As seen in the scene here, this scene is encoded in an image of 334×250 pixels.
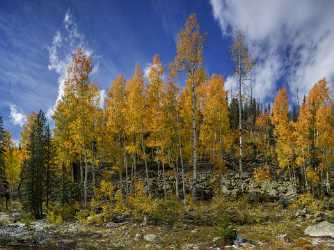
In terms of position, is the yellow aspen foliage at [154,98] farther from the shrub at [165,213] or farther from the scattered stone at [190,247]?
the scattered stone at [190,247]

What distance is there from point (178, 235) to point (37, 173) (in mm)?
17801

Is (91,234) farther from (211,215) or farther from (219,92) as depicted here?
(219,92)

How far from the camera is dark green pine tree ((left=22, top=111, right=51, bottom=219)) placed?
24.2 meters

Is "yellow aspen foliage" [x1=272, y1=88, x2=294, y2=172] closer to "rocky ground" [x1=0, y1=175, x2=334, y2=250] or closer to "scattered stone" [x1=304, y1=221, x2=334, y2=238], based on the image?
"rocky ground" [x1=0, y1=175, x2=334, y2=250]

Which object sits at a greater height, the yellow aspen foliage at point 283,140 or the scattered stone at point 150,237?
the yellow aspen foliage at point 283,140

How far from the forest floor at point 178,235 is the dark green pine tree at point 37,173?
316 inches

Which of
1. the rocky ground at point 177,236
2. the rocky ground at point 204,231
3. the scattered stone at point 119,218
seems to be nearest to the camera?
the rocky ground at point 177,236

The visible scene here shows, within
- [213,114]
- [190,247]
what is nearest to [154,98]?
[213,114]

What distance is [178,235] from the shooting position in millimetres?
13148

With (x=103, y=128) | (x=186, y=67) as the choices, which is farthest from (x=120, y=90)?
(x=186, y=67)

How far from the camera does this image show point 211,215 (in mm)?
17875

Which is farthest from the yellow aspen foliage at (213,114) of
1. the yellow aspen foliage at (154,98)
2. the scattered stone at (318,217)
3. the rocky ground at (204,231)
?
the scattered stone at (318,217)

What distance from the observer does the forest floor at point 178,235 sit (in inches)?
436

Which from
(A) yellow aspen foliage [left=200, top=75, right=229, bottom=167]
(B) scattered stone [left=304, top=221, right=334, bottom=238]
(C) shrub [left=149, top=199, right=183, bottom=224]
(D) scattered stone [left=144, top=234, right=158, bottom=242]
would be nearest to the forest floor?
(D) scattered stone [left=144, top=234, right=158, bottom=242]
